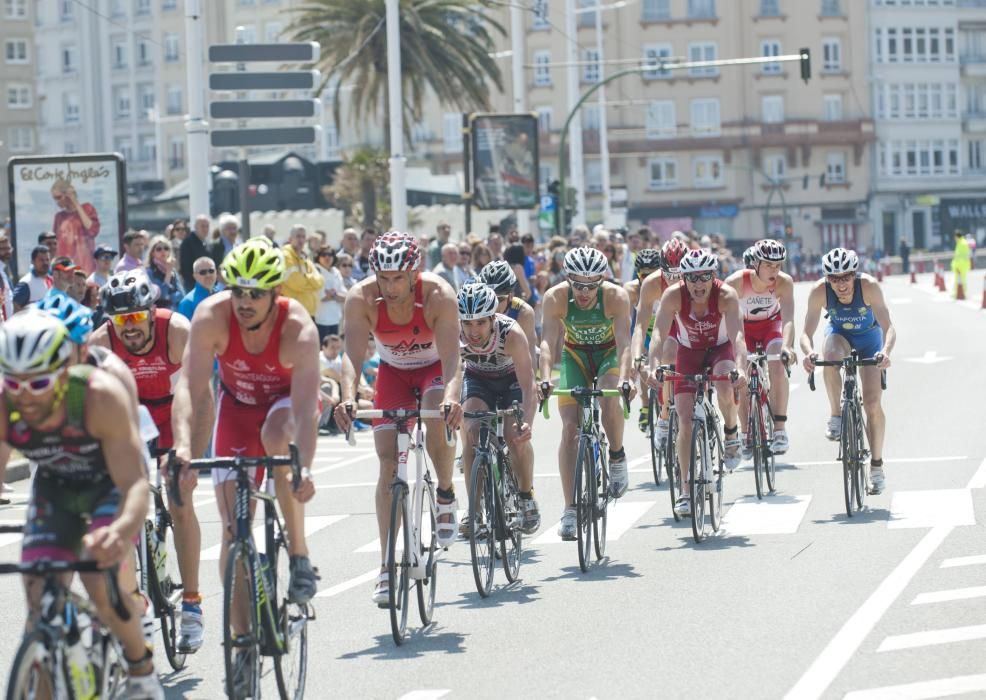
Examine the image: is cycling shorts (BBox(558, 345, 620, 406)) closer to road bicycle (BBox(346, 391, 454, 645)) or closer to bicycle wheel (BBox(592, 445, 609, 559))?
bicycle wheel (BBox(592, 445, 609, 559))

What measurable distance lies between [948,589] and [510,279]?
11.5 ft

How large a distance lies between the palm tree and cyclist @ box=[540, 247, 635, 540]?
3239 cm

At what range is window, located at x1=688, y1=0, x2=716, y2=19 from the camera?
319 ft

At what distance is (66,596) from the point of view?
6453mm

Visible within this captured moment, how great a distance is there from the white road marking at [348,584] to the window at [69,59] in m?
91.5

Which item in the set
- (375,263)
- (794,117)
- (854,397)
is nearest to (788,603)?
(375,263)

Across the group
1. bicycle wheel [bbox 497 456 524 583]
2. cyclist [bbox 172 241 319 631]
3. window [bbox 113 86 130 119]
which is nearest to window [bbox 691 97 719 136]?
window [bbox 113 86 130 119]

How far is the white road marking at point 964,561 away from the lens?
37.2 ft

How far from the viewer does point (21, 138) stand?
333 ft

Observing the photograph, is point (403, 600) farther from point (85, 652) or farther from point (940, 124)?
point (940, 124)

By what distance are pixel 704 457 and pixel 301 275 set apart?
9.56 m

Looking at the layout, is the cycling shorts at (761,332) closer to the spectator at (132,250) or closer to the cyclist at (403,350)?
the cyclist at (403,350)

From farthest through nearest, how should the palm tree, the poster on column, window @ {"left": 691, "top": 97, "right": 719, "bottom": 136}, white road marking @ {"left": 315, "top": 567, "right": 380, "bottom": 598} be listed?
window @ {"left": 691, "top": 97, "right": 719, "bottom": 136}, the palm tree, the poster on column, white road marking @ {"left": 315, "top": 567, "right": 380, "bottom": 598}

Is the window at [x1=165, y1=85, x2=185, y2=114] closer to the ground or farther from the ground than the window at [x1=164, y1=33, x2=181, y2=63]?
closer to the ground
